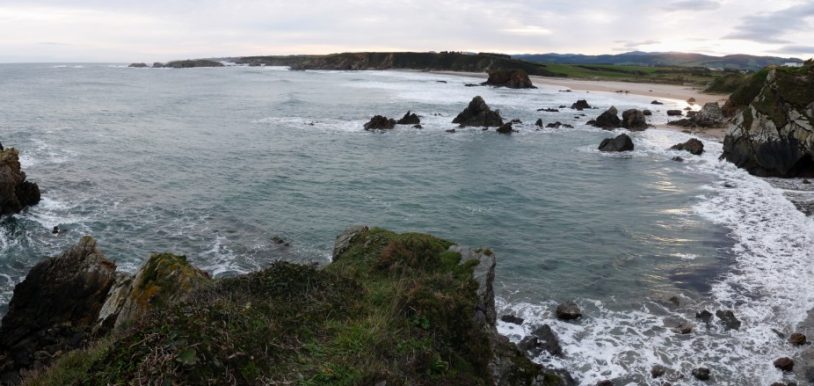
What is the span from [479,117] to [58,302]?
147ft

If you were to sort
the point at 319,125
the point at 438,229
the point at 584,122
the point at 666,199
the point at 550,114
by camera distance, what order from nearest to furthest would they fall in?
1. the point at 438,229
2. the point at 666,199
3. the point at 319,125
4. the point at 584,122
5. the point at 550,114

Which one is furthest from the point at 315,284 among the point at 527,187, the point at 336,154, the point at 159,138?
the point at 159,138

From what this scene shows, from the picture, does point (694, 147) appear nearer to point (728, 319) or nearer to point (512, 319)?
point (728, 319)

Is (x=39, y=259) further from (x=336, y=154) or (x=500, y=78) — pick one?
(x=500, y=78)

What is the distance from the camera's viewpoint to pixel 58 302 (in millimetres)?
14773

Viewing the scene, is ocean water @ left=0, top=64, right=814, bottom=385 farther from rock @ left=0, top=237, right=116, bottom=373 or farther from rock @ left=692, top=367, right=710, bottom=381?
rock @ left=0, top=237, right=116, bottom=373

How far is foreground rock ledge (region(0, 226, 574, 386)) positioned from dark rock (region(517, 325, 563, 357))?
101cm

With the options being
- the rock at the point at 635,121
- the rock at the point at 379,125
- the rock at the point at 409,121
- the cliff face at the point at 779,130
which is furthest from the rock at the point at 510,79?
the cliff face at the point at 779,130

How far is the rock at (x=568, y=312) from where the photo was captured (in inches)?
576

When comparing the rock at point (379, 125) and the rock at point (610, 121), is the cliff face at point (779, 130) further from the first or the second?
the rock at point (379, 125)

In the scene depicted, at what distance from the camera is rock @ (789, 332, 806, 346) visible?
12984mm

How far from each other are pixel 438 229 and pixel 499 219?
10.5ft

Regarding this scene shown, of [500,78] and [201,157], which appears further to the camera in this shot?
[500,78]

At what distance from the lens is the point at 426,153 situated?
39781 mm
